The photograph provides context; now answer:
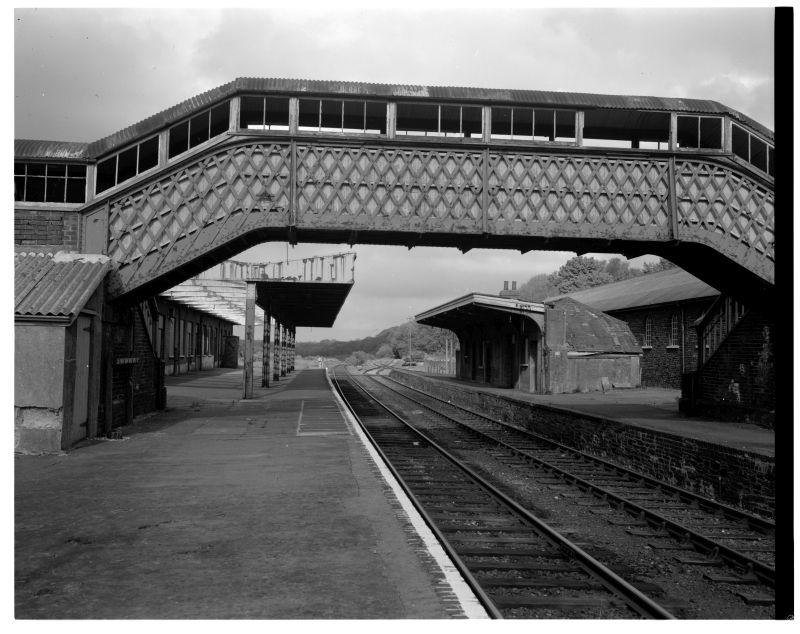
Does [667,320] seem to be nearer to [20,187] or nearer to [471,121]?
[471,121]

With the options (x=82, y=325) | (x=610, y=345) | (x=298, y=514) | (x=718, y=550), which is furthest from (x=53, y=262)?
(x=610, y=345)

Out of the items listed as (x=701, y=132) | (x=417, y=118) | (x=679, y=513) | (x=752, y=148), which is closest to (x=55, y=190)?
(x=417, y=118)

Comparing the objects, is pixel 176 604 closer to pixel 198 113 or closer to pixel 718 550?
pixel 718 550

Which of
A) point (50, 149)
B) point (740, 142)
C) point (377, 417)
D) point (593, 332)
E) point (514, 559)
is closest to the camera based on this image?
point (514, 559)

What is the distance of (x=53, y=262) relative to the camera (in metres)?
12.3

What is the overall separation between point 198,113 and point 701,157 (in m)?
10.5

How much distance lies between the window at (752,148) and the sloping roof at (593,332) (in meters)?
13.3

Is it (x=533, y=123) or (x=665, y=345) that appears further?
(x=665, y=345)

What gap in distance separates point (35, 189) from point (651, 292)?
28.5 metres

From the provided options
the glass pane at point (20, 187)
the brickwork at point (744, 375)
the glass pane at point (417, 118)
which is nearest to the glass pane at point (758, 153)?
the brickwork at point (744, 375)

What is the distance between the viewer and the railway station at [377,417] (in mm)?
5289

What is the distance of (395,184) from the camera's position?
13.4m

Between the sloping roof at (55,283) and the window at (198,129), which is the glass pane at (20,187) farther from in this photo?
the window at (198,129)

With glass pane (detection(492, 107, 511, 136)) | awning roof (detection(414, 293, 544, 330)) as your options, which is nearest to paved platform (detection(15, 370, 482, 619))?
glass pane (detection(492, 107, 511, 136))
